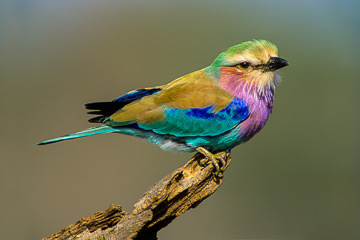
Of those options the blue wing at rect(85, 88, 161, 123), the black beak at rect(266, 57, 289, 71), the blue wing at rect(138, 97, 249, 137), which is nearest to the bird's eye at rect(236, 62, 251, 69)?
the black beak at rect(266, 57, 289, 71)

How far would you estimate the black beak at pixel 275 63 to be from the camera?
2.62 m

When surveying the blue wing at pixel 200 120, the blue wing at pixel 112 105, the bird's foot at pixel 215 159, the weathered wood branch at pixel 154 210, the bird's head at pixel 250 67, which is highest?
the bird's head at pixel 250 67

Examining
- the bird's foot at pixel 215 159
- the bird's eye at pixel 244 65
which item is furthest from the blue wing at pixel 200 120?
the bird's eye at pixel 244 65

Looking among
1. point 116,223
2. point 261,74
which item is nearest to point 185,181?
point 116,223

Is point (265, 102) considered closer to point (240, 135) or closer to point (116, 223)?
point (240, 135)

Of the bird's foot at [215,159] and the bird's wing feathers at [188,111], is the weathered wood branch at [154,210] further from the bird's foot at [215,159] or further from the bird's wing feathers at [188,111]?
the bird's wing feathers at [188,111]

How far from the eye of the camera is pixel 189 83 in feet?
9.08

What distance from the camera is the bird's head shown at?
2650 mm

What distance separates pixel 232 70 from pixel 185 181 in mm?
900

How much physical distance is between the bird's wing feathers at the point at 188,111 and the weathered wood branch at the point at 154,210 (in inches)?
12.2

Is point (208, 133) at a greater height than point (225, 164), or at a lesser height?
greater

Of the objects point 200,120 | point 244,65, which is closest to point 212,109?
point 200,120

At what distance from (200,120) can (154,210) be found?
722 millimetres

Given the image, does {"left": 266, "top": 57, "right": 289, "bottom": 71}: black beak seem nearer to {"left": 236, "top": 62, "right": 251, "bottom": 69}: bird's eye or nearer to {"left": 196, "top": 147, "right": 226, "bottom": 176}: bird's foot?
{"left": 236, "top": 62, "right": 251, "bottom": 69}: bird's eye
